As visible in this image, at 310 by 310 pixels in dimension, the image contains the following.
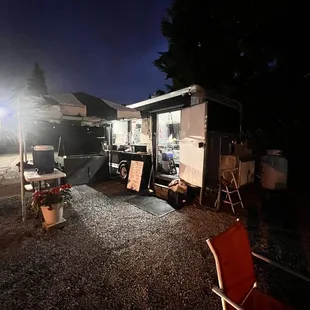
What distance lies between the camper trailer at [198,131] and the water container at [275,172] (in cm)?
110

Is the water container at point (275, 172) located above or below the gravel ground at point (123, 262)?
above

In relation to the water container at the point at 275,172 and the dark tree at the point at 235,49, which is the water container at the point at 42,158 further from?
the dark tree at the point at 235,49

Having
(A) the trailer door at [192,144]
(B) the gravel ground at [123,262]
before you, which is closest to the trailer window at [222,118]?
(A) the trailer door at [192,144]

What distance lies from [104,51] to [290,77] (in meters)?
27.3

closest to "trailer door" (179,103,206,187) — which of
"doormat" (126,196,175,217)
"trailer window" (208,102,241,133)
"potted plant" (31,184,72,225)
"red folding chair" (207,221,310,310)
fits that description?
"trailer window" (208,102,241,133)

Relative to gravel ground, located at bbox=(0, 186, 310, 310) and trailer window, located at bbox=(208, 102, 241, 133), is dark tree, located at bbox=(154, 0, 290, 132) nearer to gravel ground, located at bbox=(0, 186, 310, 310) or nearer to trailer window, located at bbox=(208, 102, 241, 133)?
trailer window, located at bbox=(208, 102, 241, 133)

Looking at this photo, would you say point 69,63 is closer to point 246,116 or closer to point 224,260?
point 246,116

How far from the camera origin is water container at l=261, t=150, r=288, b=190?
4.93m

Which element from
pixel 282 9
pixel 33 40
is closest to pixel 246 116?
pixel 282 9

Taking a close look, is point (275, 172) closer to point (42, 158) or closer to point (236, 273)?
point (236, 273)

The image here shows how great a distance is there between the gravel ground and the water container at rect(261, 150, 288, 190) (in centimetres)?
198

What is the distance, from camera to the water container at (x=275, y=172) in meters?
4.93

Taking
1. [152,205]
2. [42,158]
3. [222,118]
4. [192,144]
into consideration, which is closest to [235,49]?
[222,118]

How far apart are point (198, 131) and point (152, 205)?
2020mm
